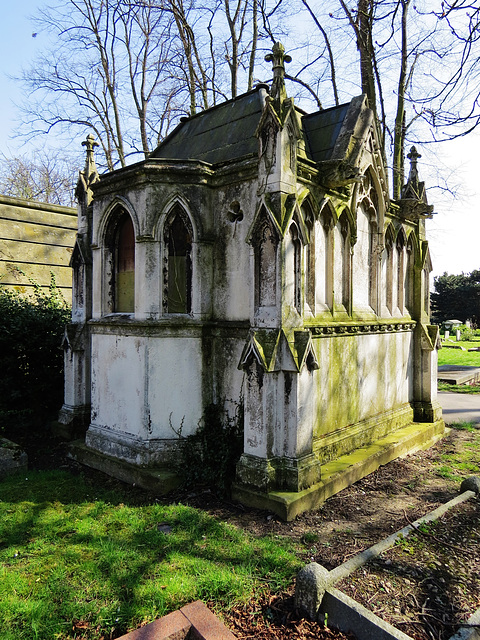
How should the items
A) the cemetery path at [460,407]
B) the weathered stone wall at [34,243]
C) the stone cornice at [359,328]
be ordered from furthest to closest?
the weathered stone wall at [34,243] < the cemetery path at [460,407] < the stone cornice at [359,328]

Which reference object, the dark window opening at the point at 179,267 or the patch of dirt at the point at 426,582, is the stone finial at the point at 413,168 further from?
the patch of dirt at the point at 426,582

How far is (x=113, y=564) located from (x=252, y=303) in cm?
304

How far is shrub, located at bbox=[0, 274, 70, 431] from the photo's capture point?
8156mm

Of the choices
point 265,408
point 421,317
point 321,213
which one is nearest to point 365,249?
point 321,213

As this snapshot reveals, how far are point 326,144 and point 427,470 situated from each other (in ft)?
16.8

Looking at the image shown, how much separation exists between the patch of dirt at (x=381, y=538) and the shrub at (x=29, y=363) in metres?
1.55

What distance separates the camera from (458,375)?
15250 millimetres

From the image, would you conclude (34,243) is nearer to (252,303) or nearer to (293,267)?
(252,303)

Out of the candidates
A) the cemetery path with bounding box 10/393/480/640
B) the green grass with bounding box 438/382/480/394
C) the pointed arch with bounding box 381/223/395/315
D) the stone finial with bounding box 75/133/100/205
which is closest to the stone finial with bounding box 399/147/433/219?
the pointed arch with bounding box 381/223/395/315

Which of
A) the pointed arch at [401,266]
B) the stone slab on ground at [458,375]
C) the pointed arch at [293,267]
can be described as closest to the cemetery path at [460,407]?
the stone slab on ground at [458,375]

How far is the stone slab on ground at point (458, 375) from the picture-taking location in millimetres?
14770

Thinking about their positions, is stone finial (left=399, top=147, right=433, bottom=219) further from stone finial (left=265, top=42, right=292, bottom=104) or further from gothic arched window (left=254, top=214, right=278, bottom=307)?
gothic arched window (left=254, top=214, right=278, bottom=307)

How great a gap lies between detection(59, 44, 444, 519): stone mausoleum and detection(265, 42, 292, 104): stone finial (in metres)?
0.02

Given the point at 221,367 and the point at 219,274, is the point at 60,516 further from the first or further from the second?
the point at 219,274
